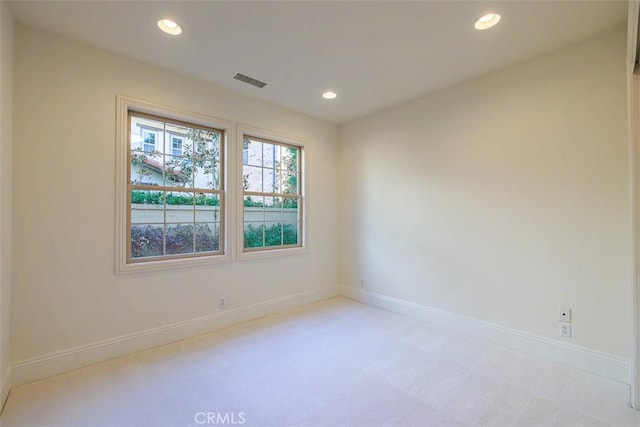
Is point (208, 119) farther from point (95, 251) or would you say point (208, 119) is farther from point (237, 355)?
point (237, 355)

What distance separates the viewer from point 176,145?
3.08m

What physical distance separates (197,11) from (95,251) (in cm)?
209

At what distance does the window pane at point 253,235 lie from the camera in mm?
3605

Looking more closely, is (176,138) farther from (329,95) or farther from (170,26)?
(329,95)

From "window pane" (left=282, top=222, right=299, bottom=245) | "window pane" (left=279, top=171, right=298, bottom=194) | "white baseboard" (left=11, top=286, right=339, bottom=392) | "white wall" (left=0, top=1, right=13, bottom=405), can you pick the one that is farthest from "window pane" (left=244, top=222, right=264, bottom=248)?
"white wall" (left=0, top=1, right=13, bottom=405)

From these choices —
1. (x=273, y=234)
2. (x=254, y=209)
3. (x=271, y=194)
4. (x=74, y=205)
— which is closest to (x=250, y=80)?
(x=271, y=194)

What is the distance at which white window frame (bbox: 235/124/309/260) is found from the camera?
3.42m

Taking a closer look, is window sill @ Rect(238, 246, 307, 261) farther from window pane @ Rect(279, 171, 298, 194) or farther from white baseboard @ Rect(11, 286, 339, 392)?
window pane @ Rect(279, 171, 298, 194)

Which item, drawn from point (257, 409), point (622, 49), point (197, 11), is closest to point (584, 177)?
point (622, 49)

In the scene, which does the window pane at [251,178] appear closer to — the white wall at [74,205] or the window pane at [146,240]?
the white wall at [74,205]

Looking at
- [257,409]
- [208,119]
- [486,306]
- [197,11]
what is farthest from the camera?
[208,119]

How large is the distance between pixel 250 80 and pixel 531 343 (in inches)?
148

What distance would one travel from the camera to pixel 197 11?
2.07 meters

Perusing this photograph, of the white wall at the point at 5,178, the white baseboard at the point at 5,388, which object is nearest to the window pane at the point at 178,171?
the white wall at the point at 5,178
